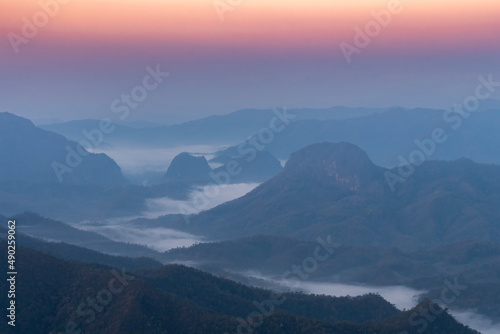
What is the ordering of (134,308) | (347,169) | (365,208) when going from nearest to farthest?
(134,308), (365,208), (347,169)

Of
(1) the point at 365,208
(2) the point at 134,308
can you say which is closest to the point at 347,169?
(1) the point at 365,208

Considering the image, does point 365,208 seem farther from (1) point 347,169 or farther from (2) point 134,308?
(2) point 134,308

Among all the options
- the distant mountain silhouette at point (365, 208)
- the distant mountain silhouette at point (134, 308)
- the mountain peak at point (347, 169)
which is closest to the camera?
the distant mountain silhouette at point (134, 308)

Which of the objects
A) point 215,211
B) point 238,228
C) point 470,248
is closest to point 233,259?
point 470,248

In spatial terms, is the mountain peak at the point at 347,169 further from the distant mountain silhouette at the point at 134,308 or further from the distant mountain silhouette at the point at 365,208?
the distant mountain silhouette at the point at 134,308

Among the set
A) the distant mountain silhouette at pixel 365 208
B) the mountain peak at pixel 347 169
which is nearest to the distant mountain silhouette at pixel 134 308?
the distant mountain silhouette at pixel 365 208

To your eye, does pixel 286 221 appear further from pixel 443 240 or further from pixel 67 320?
pixel 67 320

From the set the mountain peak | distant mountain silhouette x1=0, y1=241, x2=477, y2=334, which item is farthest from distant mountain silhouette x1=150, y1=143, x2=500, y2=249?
distant mountain silhouette x1=0, y1=241, x2=477, y2=334

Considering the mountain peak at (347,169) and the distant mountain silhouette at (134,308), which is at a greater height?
the mountain peak at (347,169)

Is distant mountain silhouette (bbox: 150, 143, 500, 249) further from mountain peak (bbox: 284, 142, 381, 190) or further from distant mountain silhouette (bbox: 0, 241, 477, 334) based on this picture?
distant mountain silhouette (bbox: 0, 241, 477, 334)
